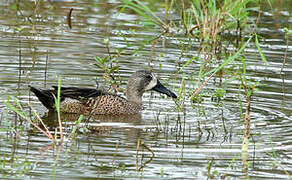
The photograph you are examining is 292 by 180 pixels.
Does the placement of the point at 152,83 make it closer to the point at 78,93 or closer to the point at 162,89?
the point at 162,89

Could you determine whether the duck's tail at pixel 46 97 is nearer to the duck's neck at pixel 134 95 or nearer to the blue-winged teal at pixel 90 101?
the blue-winged teal at pixel 90 101

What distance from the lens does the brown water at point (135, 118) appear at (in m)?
6.68

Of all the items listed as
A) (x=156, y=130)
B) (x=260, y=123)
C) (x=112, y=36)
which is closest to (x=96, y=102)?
(x=156, y=130)

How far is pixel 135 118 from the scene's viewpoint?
923cm

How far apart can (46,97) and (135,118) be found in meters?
1.21

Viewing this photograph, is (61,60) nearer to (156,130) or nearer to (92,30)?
(92,30)

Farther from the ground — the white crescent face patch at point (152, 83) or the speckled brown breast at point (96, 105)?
the white crescent face patch at point (152, 83)

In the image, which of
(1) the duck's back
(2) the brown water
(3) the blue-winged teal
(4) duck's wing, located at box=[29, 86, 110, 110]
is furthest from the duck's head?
(4) duck's wing, located at box=[29, 86, 110, 110]

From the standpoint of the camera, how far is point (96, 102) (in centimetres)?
924

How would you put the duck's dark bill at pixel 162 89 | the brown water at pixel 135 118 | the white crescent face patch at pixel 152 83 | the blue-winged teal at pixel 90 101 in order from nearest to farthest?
the brown water at pixel 135 118
the blue-winged teal at pixel 90 101
the duck's dark bill at pixel 162 89
the white crescent face patch at pixel 152 83

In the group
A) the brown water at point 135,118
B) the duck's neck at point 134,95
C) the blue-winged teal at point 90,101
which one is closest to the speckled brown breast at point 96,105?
the blue-winged teal at point 90,101

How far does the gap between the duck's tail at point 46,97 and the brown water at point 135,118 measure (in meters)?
0.20

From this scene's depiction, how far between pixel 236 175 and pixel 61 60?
18.6 feet

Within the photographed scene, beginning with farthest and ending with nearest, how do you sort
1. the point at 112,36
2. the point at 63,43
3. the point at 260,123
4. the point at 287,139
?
1. the point at 112,36
2. the point at 63,43
3. the point at 260,123
4. the point at 287,139
